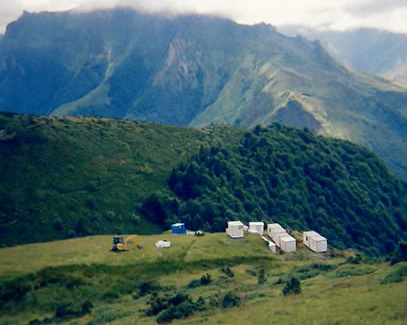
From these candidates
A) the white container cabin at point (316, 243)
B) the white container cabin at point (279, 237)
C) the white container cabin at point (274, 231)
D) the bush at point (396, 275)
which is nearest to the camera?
the bush at point (396, 275)

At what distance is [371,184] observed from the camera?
176m

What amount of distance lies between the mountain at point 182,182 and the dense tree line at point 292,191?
378 millimetres

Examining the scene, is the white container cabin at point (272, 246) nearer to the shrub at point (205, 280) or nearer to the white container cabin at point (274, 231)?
the white container cabin at point (274, 231)

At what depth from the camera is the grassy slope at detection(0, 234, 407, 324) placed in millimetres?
46594

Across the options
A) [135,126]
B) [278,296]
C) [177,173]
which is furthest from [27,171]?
[278,296]

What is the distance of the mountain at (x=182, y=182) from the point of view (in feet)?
382

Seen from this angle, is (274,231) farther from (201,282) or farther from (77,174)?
(77,174)

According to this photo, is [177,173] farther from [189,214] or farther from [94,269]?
[94,269]

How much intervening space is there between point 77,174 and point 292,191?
219 ft

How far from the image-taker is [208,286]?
234ft

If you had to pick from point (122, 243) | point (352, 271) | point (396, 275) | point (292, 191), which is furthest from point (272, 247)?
point (292, 191)

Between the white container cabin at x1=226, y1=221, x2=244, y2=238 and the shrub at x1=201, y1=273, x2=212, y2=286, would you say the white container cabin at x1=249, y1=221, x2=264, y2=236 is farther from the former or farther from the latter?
the shrub at x1=201, y1=273, x2=212, y2=286

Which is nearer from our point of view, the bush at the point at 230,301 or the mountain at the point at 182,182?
the bush at the point at 230,301

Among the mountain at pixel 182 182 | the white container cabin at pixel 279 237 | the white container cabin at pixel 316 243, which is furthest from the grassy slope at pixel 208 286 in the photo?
the mountain at pixel 182 182
